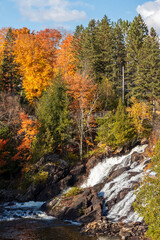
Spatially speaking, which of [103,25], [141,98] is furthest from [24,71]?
[141,98]

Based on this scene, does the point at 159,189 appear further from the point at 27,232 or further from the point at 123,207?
the point at 27,232

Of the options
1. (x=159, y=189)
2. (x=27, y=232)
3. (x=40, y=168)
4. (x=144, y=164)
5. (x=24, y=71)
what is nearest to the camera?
(x=159, y=189)

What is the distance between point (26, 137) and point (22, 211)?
1086 cm

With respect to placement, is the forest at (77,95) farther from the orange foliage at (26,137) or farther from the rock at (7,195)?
the rock at (7,195)

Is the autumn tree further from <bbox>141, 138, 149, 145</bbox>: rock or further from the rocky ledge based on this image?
<bbox>141, 138, 149, 145</bbox>: rock

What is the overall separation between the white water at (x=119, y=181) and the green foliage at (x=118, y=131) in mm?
1831

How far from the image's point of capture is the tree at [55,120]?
1294 inches

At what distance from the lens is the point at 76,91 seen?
36.3 meters

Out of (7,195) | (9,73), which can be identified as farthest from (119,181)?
(9,73)

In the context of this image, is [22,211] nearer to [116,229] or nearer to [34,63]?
[116,229]

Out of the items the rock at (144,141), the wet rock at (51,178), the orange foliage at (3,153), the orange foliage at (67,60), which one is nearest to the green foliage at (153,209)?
the wet rock at (51,178)

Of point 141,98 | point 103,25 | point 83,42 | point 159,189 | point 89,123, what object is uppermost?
point 103,25

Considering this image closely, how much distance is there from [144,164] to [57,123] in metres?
13.3

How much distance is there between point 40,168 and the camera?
30.8m
